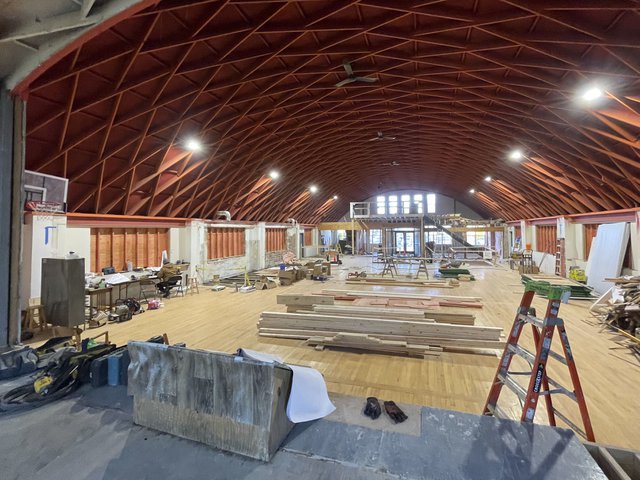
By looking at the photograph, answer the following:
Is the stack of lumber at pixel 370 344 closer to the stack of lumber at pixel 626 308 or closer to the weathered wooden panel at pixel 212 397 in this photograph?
the weathered wooden panel at pixel 212 397

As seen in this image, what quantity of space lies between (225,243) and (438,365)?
48.4 feet

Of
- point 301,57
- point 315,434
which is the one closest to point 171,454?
point 315,434

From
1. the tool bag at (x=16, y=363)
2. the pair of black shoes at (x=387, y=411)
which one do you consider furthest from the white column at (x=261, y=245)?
the pair of black shoes at (x=387, y=411)

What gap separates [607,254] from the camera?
12023 mm

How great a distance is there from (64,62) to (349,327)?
841 cm

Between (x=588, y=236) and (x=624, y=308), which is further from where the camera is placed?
(x=588, y=236)

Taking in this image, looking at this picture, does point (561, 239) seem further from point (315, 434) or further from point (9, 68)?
point (9, 68)

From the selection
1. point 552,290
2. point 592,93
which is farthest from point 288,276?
point 552,290

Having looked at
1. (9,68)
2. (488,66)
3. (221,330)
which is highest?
(488,66)

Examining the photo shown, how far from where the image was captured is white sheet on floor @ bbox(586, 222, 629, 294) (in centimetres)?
1127

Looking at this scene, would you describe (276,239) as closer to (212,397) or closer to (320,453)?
(212,397)


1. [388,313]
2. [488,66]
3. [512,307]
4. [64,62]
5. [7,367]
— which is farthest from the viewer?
[512,307]

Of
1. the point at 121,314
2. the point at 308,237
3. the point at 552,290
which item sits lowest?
the point at 121,314

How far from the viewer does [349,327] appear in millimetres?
6703
